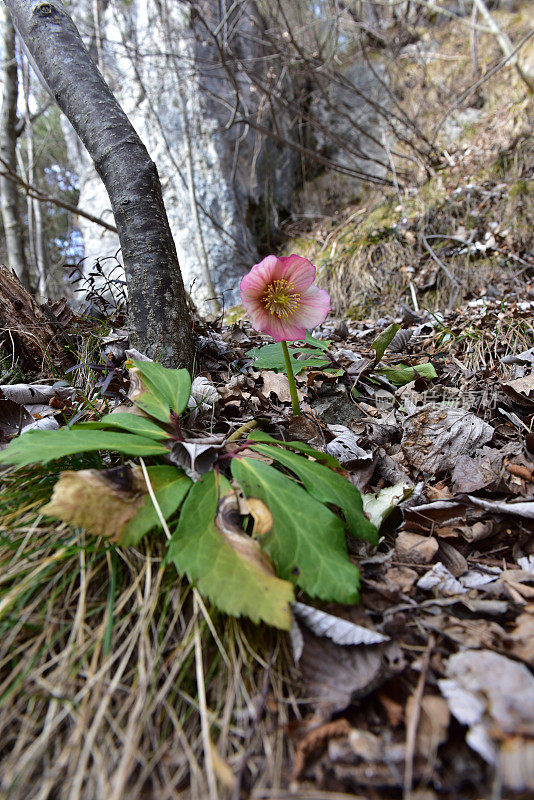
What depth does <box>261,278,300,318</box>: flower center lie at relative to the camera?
134cm

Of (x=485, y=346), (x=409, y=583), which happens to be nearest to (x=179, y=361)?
(x=409, y=583)

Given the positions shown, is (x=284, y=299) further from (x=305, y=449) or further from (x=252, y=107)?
(x=252, y=107)

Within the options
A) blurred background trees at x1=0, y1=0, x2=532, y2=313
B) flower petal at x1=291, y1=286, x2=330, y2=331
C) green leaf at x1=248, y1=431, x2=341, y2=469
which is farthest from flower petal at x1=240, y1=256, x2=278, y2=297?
blurred background trees at x1=0, y1=0, x2=532, y2=313

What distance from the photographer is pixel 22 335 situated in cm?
183

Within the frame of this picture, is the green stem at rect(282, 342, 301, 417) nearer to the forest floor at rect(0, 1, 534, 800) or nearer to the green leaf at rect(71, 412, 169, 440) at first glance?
the forest floor at rect(0, 1, 534, 800)

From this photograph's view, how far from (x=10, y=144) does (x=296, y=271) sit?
5354 mm

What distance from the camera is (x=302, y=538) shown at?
96 centimetres

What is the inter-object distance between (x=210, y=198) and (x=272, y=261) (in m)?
5.19

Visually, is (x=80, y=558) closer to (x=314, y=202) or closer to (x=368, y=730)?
(x=368, y=730)

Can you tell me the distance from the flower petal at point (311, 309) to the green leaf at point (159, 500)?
62cm

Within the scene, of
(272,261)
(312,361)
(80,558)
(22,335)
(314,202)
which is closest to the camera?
(80,558)

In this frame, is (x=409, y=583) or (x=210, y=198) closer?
(x=409, y=583)

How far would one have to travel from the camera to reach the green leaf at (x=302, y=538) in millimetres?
884

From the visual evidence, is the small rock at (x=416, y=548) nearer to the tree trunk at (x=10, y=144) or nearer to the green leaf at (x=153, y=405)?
the green leaf at (x=153, y=405)
